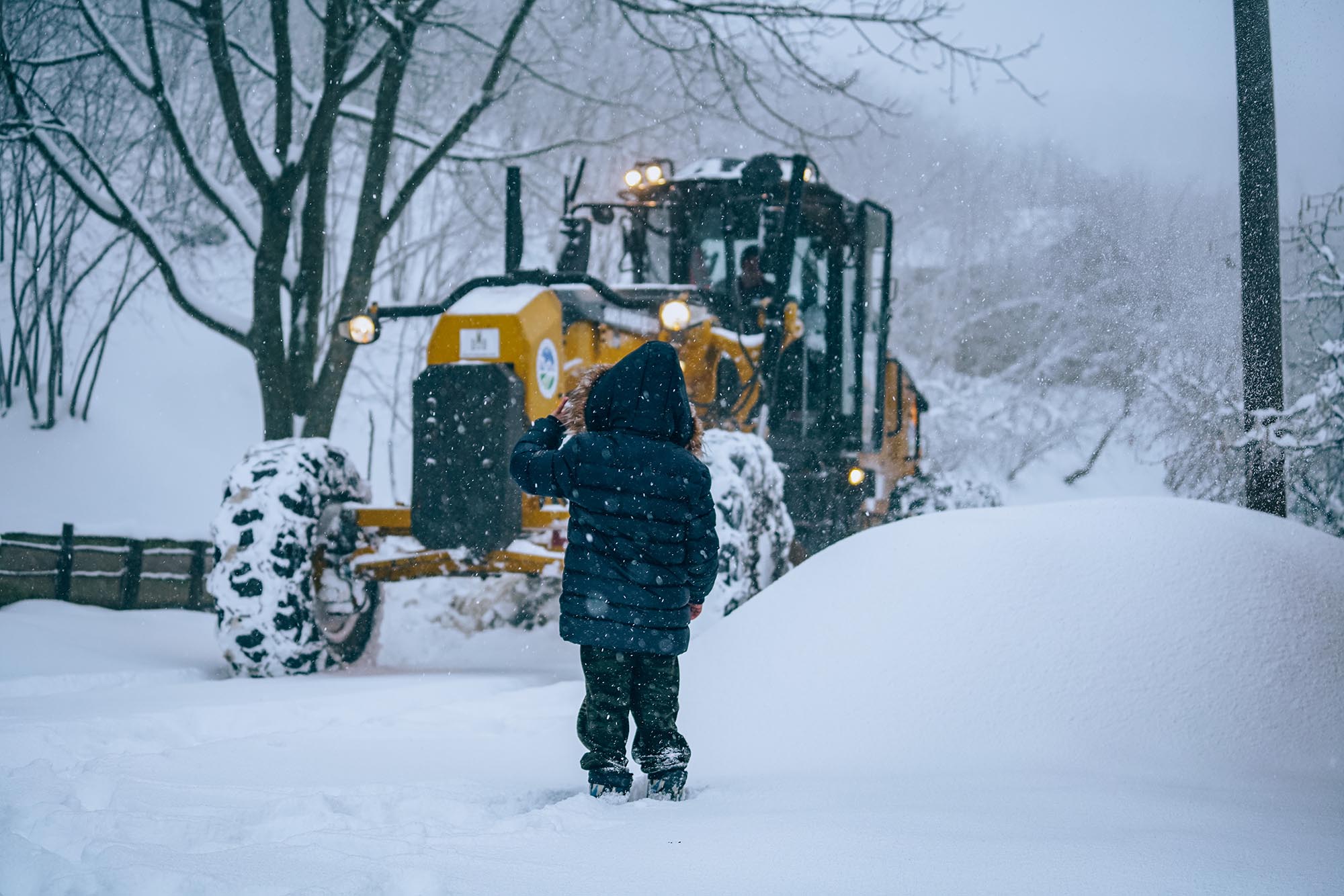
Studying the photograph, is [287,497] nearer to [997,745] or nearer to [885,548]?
[885,548]

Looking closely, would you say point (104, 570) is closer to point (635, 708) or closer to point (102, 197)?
point (102, 197)

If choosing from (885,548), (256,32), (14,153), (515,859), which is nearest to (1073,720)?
(885,548)

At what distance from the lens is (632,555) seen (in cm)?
326

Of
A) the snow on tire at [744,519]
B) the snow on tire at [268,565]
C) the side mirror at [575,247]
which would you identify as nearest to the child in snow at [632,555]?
the snow on tire at [744,519]

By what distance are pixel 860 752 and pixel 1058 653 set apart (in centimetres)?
78

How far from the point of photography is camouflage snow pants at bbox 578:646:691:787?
3279mm

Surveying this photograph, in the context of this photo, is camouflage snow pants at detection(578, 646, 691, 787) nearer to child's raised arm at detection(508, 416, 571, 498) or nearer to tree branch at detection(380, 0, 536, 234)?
child's raised arm at detection(508, 416, 571, 498)

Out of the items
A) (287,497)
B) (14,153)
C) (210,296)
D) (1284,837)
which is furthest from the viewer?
(210,296)

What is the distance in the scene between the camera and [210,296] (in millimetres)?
22641

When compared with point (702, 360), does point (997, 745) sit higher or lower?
lower

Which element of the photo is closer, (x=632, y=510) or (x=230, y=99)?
(x=632, y=510)

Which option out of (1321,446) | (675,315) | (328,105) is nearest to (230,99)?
(328,105)

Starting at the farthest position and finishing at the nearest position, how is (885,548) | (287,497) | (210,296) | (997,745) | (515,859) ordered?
(210,296) < (287,497) < (885,548) < (997,745) < (515,859)

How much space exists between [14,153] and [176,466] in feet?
15.3
